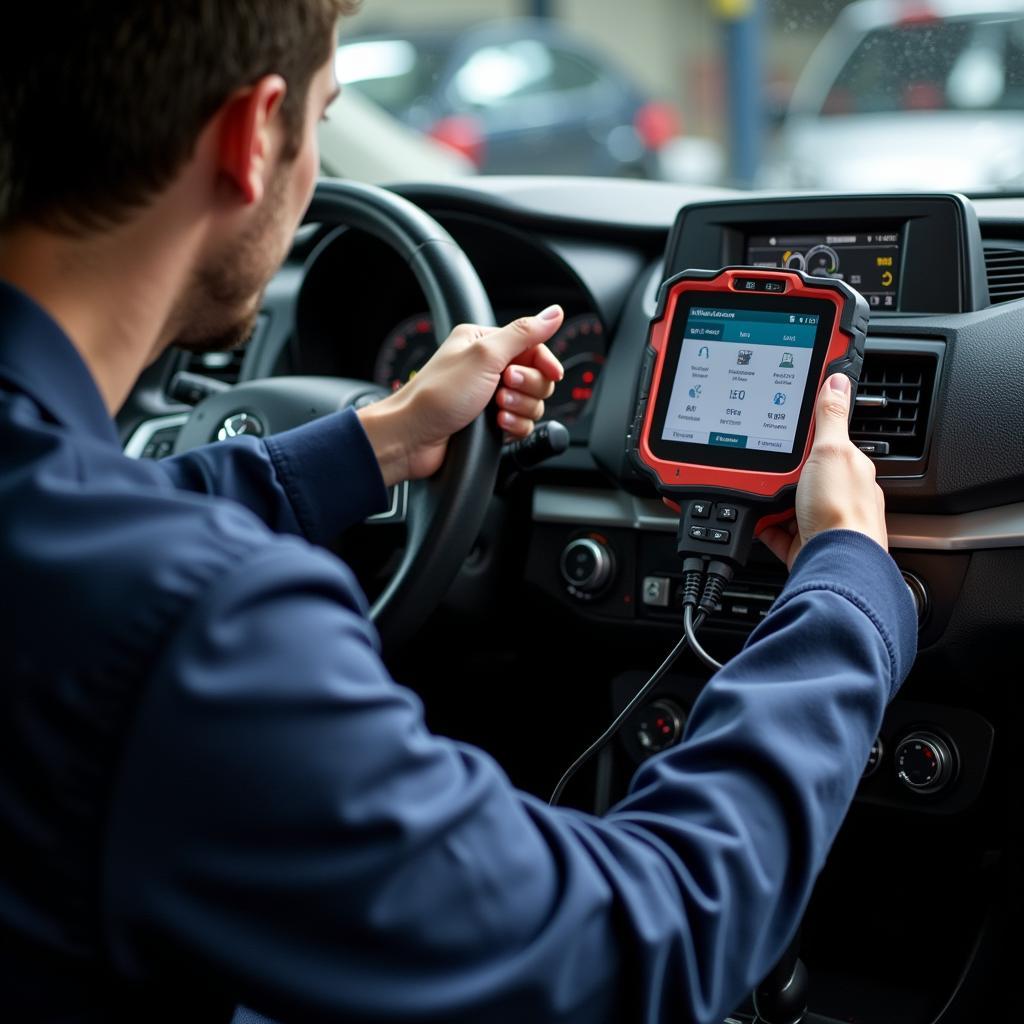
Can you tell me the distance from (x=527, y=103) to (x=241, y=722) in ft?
24.5

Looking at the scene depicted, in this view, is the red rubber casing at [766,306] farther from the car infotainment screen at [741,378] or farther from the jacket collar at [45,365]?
the jacket collar at [45,365]

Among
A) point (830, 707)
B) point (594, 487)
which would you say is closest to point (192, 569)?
point (830, 707)

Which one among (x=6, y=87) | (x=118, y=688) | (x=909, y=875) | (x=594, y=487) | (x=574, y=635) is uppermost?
(x=6, y=87)

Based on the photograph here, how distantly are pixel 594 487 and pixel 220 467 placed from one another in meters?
0.58

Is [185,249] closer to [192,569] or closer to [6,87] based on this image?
[6,87]

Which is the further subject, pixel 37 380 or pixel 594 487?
pixel 594 487

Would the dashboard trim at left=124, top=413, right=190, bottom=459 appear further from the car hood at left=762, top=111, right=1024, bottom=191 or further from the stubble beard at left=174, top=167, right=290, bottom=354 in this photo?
the car hood at left=762, top=111, right=1024, bottom=191

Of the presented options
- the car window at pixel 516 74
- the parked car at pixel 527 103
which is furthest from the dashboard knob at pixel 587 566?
the car window at pixel 516 74

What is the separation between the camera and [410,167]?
8.82ft

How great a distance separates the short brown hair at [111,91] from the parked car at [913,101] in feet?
3.34

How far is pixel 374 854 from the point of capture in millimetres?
700

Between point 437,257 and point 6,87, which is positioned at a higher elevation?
point 6,87

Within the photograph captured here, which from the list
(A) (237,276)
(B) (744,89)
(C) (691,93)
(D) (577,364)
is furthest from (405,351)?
(C) (691,93)

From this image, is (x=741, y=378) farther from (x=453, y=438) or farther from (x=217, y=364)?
(x=217, y=364)
